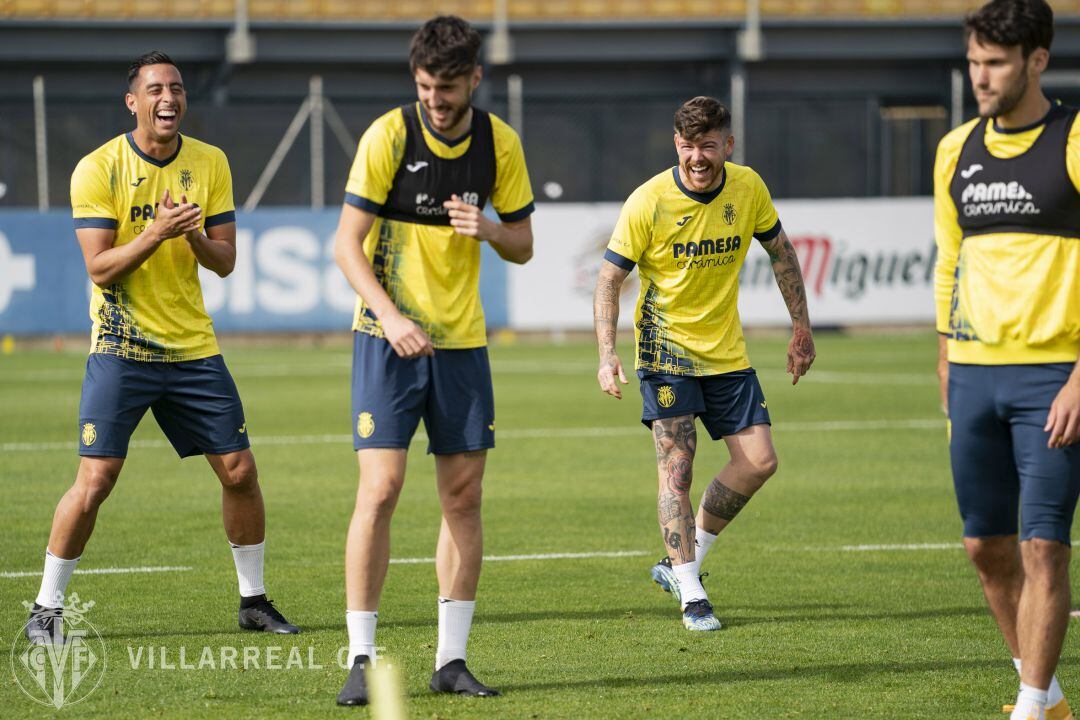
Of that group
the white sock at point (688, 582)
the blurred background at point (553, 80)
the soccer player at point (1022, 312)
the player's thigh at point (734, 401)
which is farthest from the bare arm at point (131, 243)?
the blurred background at point (553, 80)

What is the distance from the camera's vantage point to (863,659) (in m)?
6.08

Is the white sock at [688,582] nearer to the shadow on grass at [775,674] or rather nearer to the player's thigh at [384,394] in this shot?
the shadow on grass at [775,674]

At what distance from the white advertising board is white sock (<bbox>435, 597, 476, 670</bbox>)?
17296 millimetres

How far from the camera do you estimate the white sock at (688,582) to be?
674cm

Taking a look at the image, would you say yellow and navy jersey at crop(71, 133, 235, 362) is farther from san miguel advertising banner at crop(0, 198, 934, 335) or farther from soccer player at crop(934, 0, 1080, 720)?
san miguel advertising banner at crop(0, 198, 934, 335)

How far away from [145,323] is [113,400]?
34 cm

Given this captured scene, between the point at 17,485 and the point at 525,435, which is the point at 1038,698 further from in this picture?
the point at 525,435

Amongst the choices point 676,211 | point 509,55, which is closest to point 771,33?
point 509,55

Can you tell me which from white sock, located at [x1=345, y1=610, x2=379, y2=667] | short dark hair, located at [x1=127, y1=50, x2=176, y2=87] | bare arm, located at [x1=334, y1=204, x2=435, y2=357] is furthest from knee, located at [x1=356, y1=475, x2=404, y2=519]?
short dark hair, located at [x1=127, y1=50, x2=176, y2=87]

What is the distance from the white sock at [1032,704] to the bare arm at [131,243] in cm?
347

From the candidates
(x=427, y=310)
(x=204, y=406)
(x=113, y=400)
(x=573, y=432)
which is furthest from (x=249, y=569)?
(x=573, y=432)

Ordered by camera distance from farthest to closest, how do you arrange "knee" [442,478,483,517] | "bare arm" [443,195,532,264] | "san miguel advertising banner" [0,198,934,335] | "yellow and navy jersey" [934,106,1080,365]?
"san miguel advertising banner" [0,198,934,335]
"knee" [442,478,483,517]
"bare arm" [443,195,532,264]
"yellow and navy jersey" [934,106,1080,365]

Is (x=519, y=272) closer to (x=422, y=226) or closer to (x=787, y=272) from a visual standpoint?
(x=787, y=272)

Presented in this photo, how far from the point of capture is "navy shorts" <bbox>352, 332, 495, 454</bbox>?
5.29 metres
